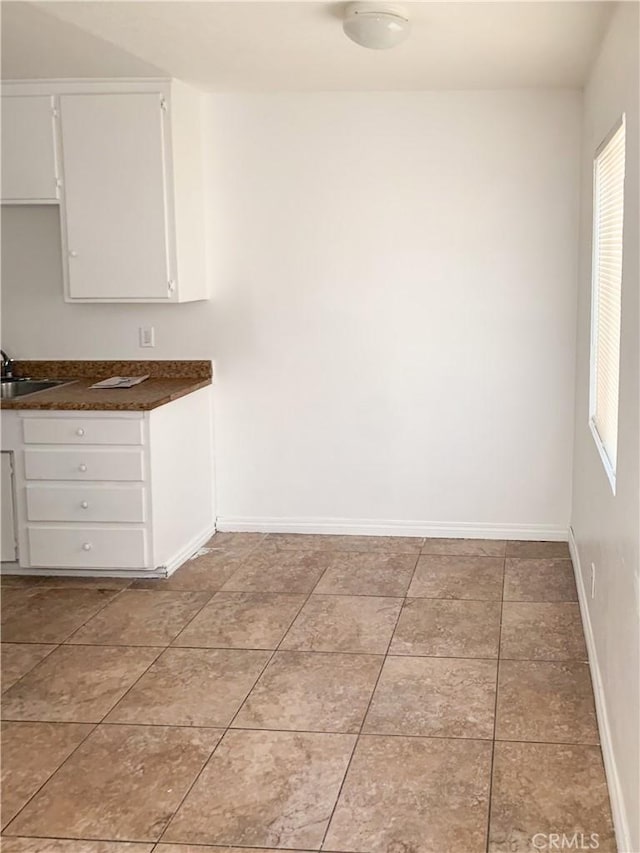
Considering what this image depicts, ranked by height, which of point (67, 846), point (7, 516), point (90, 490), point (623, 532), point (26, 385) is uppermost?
point (26, 385)

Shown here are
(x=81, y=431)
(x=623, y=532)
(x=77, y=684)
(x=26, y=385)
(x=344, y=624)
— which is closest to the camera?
(x=623, y=532)

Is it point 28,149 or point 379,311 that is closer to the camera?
point 28,149

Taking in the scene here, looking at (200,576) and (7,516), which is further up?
(7,516)

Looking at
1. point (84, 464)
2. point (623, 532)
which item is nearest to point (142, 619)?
point (84, 464)

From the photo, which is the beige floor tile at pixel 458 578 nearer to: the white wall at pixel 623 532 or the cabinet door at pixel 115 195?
the white wall at pixel 623 532

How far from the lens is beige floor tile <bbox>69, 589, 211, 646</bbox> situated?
379 centimetres

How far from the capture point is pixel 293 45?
12.5 ft

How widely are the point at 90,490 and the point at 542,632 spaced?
207 cm

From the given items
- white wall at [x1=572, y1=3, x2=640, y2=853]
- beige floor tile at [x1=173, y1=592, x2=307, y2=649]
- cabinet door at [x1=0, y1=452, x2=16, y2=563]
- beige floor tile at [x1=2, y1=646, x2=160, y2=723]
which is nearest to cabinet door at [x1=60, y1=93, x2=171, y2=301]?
cabinet door at [x1=0, y1=452, x2=16, y2=563]

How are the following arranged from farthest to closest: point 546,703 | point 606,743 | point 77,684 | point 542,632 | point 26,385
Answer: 1. point 26,385
2. point 542,632
3. point 77,684
4. point 546,703
5. point 606,743

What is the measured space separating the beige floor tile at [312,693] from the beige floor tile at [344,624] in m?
0.10

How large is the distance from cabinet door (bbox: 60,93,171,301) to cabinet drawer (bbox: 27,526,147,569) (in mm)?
1151

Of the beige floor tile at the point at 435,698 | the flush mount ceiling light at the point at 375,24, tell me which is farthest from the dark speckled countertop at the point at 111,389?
the flush mount ceiling light at the point at 375,24

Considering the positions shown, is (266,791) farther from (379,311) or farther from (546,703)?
(379,311)
